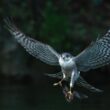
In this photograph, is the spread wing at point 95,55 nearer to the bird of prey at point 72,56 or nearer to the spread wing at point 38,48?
→ the bird of prey at point 72,56

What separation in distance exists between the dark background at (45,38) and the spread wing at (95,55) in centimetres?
498

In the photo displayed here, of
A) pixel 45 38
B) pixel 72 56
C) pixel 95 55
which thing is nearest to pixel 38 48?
pixel 72 56

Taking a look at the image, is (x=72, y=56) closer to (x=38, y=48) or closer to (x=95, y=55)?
(x=95, y=55)

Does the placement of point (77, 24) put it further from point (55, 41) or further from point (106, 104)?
point (106, 104)

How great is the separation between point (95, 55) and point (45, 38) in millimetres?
8393

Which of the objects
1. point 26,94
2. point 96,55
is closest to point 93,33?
point 26,94

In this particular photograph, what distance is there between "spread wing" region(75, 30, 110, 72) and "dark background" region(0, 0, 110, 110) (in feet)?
16.4

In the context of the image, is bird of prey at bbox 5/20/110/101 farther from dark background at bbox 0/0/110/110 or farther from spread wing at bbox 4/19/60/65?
dark background at bbox 0/0/110/110

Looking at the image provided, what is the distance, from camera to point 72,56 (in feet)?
38.6

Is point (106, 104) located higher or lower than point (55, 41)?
lower

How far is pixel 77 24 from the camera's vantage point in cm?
2092

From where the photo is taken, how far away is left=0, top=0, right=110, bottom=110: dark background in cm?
1795

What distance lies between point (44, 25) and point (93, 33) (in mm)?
1150

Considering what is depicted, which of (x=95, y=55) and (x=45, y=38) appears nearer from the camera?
(x=95, y=55)
